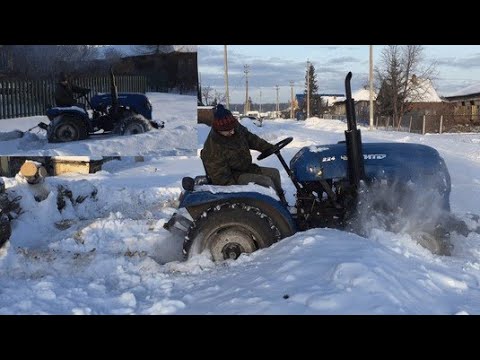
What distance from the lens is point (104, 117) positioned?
25.0ft

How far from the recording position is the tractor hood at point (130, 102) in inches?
294

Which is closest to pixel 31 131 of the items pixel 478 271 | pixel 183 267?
pixel 183 267

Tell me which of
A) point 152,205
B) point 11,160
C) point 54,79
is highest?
point 54,79

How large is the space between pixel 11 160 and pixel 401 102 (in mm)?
19985

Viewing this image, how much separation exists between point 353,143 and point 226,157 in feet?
3.96

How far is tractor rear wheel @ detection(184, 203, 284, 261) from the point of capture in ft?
15.5

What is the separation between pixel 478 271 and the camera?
14.6 ft

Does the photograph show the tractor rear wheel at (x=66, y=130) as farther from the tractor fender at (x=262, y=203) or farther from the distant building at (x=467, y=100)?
the distant building at (x=467, y=100)

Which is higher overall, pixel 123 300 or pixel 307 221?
pixel 307 221

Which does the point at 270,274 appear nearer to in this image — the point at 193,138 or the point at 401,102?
the point at 193,138

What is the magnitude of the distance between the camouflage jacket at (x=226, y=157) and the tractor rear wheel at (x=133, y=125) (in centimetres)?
266

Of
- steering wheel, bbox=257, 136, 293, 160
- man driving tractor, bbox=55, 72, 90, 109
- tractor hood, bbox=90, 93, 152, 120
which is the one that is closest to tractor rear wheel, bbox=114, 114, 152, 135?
tractor hood, bbox=90, 93, 152, 120

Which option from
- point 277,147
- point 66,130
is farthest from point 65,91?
point 277,147

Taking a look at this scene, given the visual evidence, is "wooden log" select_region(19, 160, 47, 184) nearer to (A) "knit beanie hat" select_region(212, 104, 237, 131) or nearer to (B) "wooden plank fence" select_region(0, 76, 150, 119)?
(B) "wooden plank fence" select_region(0, 76, 150, 119)
